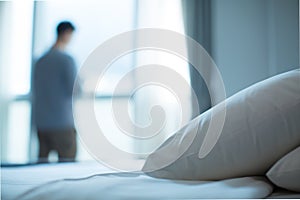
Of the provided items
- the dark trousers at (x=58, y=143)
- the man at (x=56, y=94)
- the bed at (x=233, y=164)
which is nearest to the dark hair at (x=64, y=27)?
the man at (x=56, y=94)

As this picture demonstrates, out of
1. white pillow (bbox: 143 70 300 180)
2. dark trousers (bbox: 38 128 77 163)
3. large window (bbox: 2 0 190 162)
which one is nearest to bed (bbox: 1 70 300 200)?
white pillow (bbox: 143 70 300 180)

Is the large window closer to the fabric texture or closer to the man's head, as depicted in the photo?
the man's head

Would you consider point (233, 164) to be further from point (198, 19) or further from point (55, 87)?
point (198, 19)

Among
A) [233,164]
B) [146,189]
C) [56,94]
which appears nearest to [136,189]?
[146,189]

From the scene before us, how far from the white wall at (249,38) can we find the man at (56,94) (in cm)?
101

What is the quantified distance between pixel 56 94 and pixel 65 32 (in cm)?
46

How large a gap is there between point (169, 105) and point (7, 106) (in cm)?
123

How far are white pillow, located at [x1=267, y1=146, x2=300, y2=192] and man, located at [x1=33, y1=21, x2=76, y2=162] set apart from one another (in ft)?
5.64

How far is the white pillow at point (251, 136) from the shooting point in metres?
0.62

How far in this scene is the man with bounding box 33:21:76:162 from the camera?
7.50 ft

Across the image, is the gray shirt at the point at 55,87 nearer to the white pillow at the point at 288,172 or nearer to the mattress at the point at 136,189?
the mattress at the point at 136,189

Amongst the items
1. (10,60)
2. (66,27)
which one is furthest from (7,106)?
(66,27)

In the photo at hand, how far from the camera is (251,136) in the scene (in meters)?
0.62

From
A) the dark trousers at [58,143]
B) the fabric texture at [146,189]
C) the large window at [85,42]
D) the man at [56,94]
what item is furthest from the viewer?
the large window at [85,42]
